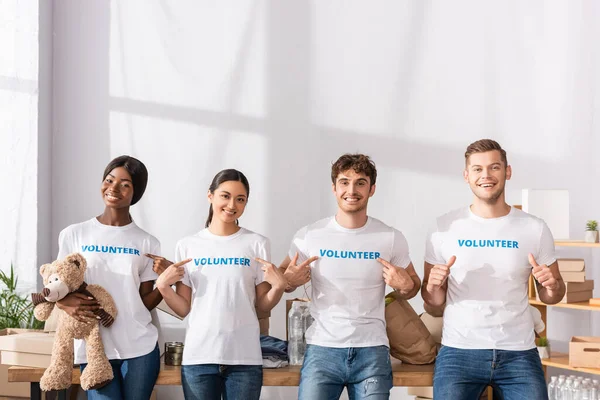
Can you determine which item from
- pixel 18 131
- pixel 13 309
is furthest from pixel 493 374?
pixel 18 131

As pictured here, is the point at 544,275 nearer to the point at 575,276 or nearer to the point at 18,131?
the point at 575,276

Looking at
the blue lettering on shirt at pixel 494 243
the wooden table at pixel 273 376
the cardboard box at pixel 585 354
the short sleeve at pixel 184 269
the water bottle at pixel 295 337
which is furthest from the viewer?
the cardboard box at pixel 585 354

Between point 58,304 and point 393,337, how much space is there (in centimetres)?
141

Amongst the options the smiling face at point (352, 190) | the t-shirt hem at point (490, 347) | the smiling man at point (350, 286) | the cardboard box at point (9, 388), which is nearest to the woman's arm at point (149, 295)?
the smiling man at point (350, 286)

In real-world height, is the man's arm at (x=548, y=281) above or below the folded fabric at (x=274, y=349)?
above

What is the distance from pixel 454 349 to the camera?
8.62 ft

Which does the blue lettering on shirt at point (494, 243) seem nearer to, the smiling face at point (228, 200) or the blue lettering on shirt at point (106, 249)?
the smiling face at point (228, 200)

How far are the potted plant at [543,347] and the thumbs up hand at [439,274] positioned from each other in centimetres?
164

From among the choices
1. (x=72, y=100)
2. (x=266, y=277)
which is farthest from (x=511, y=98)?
(x=72, y=100)

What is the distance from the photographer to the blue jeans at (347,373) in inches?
103

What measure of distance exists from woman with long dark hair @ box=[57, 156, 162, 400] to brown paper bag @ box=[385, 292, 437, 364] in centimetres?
103

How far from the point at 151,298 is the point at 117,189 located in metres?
0.45

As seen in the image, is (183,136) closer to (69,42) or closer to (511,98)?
(69,42)

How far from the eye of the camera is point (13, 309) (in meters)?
4.18
